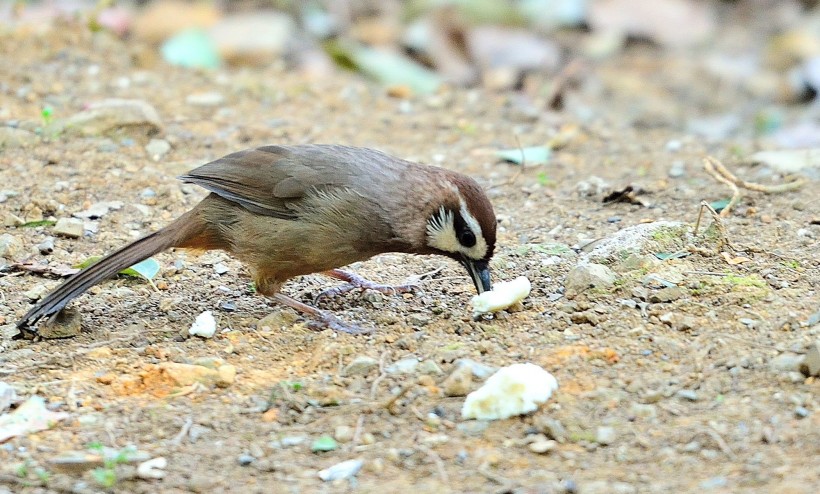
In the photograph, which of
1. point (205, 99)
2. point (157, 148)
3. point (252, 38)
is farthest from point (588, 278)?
point (252, 38)

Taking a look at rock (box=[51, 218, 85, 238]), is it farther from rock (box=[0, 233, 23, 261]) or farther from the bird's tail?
the bird's tail

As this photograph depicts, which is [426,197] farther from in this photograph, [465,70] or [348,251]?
[465,70]

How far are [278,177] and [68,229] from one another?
1297mm

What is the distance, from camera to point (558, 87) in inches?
326

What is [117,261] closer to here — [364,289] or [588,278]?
[364,289]

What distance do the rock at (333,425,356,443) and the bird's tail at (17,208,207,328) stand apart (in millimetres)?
1526

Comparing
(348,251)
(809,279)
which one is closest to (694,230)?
(809,279)

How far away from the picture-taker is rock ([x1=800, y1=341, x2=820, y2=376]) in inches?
146


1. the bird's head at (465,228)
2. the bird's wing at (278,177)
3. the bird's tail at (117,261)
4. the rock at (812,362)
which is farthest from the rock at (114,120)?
the rock at (812,362)

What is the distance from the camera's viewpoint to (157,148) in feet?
21.8

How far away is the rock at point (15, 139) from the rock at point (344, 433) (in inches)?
142

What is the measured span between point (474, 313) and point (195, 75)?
4.33 metres

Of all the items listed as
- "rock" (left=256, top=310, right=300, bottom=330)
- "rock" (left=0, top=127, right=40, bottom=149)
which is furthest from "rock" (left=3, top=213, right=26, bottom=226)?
"rock" (left=256, top=310, right=300, bottom=330)

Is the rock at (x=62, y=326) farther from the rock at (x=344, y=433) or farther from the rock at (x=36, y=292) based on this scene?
the rock at (x=344, y=433)
